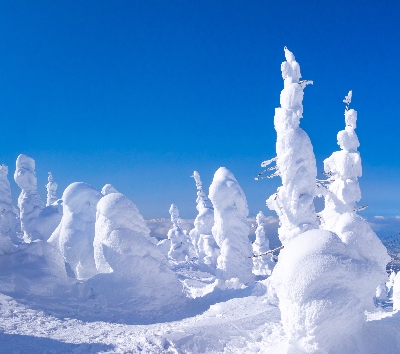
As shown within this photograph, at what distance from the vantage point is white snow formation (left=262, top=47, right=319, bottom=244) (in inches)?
571

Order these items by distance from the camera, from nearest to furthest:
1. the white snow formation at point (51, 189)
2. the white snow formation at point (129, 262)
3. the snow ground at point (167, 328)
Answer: the snow ground at point (167, 328) < the white snow formation at point (129, 262) < the white snow formation at point (51, 189)

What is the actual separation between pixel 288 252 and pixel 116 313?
9661 millimetres

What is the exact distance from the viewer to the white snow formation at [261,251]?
112ft

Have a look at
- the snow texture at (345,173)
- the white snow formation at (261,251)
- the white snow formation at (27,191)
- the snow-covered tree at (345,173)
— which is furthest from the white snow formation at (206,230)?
the white snow formation at (27,191)

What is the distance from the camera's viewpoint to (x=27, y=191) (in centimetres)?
3447

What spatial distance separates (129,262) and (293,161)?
8.47 meters

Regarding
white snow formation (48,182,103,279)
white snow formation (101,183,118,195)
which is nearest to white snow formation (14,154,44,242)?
white snow formation (101,183,118,195)

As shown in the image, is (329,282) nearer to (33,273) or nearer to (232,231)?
(33,273)

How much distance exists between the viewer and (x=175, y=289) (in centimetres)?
1596

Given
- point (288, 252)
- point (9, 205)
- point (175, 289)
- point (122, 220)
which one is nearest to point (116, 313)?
point (175, 289)

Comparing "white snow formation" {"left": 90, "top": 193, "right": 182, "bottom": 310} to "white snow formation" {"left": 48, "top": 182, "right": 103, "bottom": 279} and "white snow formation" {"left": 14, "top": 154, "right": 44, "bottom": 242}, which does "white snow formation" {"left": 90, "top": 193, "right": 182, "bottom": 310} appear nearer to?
"white snow formation" {"left": 48, "top": 182, "right": 103, "bottom": 279}

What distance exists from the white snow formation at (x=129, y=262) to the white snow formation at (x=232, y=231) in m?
6.52

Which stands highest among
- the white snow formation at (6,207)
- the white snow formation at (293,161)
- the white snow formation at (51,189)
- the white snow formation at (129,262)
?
the white snow formation at (51,189)

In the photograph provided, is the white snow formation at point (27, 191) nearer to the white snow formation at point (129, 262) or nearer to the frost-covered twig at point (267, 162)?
the white snow formation at point (129, 262)
